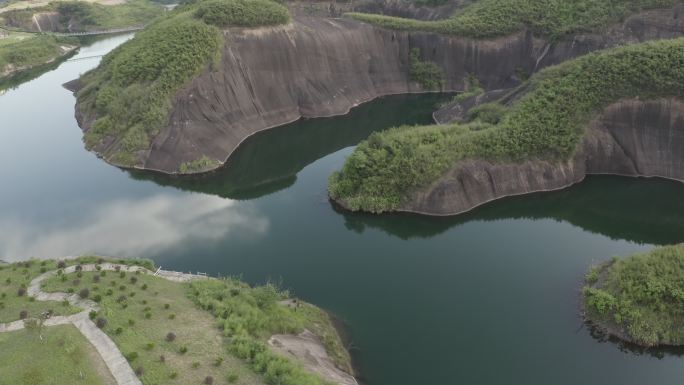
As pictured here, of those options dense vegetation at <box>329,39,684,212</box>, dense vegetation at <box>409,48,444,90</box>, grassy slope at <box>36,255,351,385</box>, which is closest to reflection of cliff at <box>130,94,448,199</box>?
dense vegetation at <box>409,48,444,90</box>

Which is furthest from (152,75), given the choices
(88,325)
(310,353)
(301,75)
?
(310,353)

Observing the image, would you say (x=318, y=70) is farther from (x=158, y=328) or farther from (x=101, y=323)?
(x=101, y=323)

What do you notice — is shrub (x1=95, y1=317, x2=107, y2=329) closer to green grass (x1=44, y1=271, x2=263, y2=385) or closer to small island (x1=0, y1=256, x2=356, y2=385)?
small island (x1=0, y1=256, x2=356, y2=385)

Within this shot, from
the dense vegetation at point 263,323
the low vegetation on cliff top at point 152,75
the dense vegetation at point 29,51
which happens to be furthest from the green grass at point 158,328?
the dense vegetation at point 29,51

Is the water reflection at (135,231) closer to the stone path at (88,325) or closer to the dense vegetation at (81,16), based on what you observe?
the stone path at (88,325)

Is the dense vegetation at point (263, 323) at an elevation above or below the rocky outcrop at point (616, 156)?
above

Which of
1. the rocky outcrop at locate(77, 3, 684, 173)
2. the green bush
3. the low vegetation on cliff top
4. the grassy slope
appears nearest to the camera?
the grassy slope

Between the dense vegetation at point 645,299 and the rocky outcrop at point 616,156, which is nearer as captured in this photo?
the dense vegetation at point 645,299
